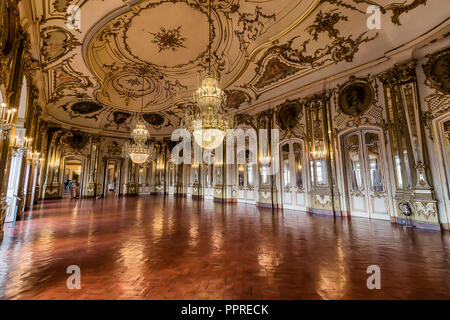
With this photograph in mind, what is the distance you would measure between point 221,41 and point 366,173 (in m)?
6.80

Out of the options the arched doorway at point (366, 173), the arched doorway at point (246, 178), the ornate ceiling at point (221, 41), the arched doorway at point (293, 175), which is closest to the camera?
the ornate ceiling at point (221, 41)

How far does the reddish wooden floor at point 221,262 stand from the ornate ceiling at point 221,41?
4882 mm

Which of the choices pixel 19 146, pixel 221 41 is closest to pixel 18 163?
pixel 19 146

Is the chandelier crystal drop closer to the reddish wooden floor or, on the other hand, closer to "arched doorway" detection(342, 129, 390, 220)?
the reddish wooden floor

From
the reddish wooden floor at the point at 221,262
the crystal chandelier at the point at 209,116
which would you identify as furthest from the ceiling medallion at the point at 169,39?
the reddish wooden floor at the point at 221,262

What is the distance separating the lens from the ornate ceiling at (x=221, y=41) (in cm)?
486

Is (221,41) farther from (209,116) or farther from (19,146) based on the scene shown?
(19,146)

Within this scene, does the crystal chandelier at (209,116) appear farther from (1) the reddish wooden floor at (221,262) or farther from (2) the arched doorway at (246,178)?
(2) the arched doorway at (246,178)

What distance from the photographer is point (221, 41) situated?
714cm

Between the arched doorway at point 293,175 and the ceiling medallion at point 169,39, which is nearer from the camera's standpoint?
the ceiling medallion at point 169,39

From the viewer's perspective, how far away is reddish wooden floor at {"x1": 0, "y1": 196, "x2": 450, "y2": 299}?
2.06 m

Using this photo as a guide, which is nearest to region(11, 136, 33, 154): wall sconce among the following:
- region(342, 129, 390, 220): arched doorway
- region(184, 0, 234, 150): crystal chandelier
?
region(184, 0, 234, 150): crystal chandelier

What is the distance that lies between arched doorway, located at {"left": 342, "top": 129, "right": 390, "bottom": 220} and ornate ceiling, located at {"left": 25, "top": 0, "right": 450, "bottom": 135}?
2549 millimetres

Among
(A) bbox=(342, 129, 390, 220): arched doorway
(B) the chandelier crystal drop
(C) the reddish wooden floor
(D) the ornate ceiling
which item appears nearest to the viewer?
(C) the reddish wooden floor
